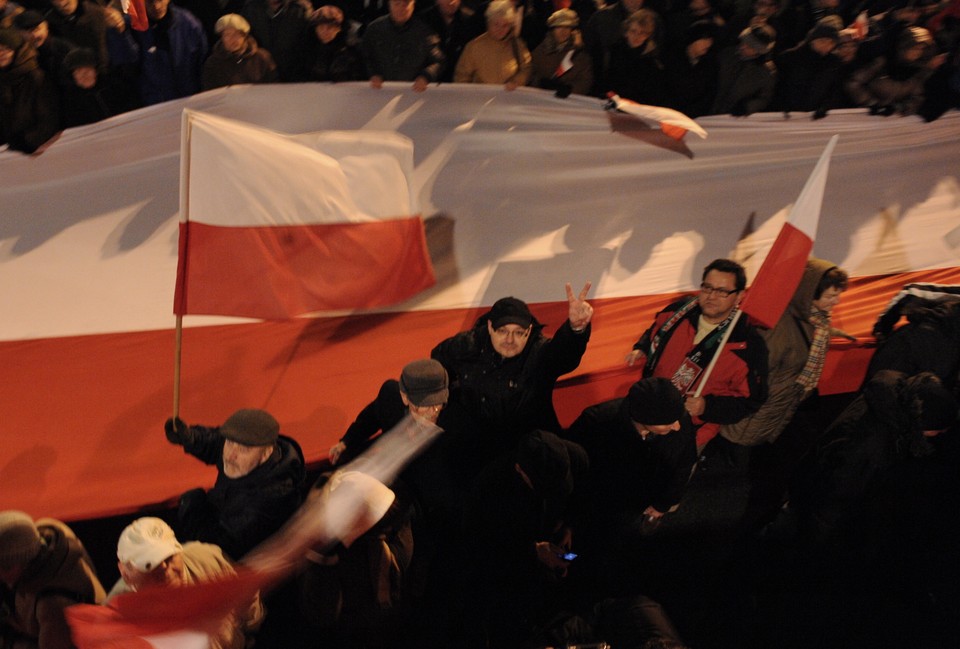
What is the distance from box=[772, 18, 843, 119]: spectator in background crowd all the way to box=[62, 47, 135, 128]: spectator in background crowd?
4.07m

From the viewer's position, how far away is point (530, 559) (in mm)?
3377

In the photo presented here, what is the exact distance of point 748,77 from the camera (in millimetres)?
5312

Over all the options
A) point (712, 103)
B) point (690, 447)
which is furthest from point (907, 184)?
point (690, 447)

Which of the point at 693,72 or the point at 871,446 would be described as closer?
the point at 871,446

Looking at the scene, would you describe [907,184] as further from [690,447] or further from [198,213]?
[198,213]

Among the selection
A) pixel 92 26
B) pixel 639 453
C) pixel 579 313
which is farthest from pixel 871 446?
pixel 92 26

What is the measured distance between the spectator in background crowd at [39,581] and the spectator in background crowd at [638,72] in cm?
398

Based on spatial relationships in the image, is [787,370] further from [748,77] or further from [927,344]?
[748,77]

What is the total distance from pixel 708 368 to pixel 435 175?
1.94 m

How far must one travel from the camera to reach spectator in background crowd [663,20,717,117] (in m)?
5.39

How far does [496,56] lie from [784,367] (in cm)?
247

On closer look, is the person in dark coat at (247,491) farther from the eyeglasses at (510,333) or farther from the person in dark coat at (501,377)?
the eyeglasses at (510,333)

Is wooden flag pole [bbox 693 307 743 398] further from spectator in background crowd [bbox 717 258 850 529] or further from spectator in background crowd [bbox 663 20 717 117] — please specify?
spectator in background crowd [bbox 663 20 717 117]

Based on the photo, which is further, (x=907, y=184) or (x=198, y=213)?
(x=907, y=184)
